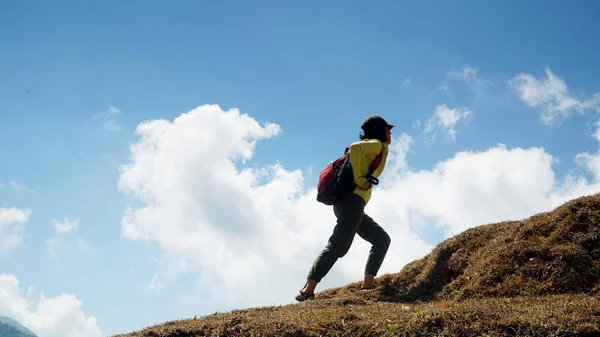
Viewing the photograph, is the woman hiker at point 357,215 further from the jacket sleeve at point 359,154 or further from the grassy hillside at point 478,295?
the grassy hillside at point 478,295

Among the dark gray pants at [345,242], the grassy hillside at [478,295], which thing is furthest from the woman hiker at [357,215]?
the grassy hillside at [478,295]

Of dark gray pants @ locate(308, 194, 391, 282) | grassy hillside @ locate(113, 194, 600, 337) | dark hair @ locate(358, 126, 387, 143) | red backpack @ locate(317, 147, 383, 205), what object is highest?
dark hair @ locate(358, 126, 387, 143)

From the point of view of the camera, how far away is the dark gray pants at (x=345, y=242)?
31.1ft

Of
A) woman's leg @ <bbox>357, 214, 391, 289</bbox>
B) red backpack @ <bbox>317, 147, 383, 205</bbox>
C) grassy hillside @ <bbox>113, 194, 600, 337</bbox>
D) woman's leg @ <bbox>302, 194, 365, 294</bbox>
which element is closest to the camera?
grassy hillside @ <bbox>113, 194, 600, 337</bbox>

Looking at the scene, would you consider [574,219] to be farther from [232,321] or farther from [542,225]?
[232,321]

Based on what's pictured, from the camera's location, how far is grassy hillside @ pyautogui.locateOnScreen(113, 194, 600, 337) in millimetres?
5859

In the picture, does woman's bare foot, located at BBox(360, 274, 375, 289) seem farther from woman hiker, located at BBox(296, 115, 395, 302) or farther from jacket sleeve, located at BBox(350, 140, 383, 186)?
jacket sleeve, located at BBox(350, 140, 383, 186)

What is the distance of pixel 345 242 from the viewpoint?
31.6 ft

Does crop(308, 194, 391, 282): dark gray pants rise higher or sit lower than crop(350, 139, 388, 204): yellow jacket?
lower

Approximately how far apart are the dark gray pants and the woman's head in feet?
4.48

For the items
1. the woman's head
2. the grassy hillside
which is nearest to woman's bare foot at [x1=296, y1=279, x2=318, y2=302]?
the grassy hillside

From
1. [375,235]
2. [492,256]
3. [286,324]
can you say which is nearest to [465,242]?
[492,256]

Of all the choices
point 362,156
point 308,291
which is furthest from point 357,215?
point 308,291

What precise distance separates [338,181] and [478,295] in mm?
3289
